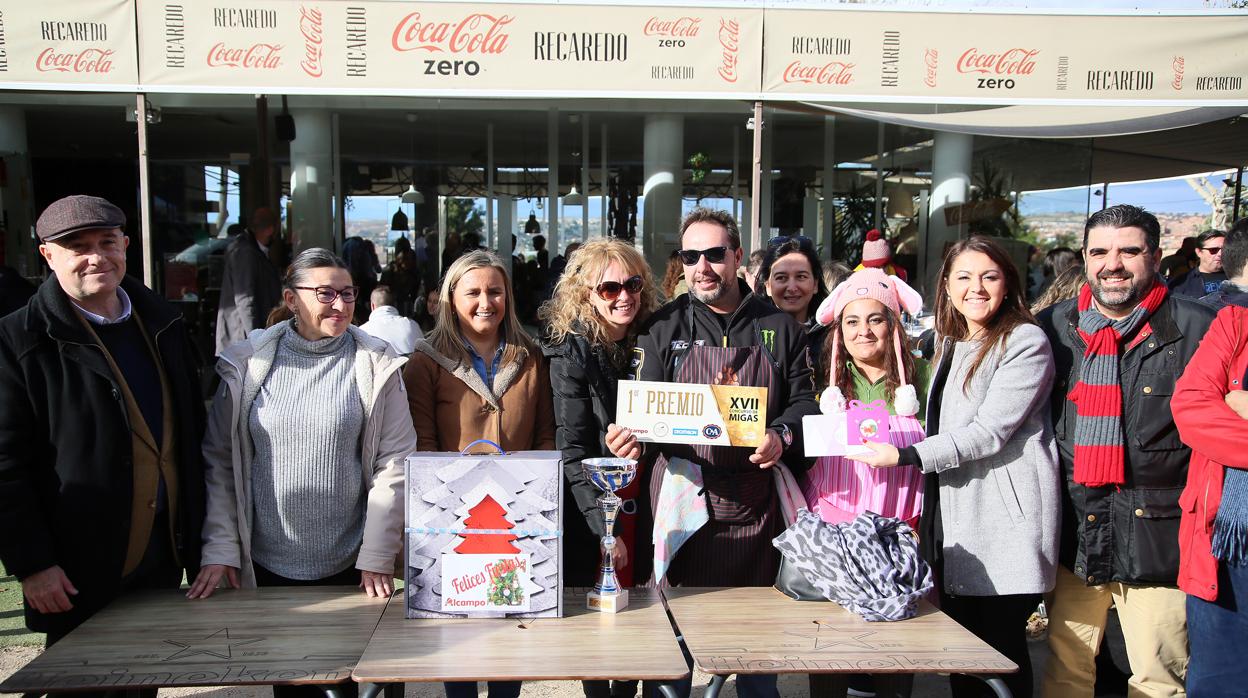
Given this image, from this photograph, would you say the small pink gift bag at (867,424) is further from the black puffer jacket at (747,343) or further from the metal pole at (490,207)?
the metal pole at (490,207)

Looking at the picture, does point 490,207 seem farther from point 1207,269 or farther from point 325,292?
point 325,292

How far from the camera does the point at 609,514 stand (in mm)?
2387

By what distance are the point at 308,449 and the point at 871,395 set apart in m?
1.84

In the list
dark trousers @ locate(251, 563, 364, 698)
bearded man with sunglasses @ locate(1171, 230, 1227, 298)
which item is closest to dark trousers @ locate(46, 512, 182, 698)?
dark trousers @ locate(251, 563, 364, 698)

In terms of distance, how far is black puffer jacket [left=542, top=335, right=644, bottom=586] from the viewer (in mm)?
2645

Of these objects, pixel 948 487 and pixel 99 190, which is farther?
pixel 99 190

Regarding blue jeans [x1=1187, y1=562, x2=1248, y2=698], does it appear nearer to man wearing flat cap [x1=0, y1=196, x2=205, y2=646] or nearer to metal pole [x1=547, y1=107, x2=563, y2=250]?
man wearing flat cap [x1=0, y1=196, x2=205, y2=646]

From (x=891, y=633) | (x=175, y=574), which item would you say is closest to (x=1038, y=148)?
(x=891, y=633)

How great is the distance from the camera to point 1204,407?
2.33 meters

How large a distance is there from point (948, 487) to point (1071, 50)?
4.19 meters

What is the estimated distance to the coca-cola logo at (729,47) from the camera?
530cm

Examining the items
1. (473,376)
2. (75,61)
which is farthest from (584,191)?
(473,376)

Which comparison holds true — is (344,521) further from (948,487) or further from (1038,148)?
(1038,148)

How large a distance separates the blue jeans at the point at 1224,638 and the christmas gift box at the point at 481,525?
197 cm
